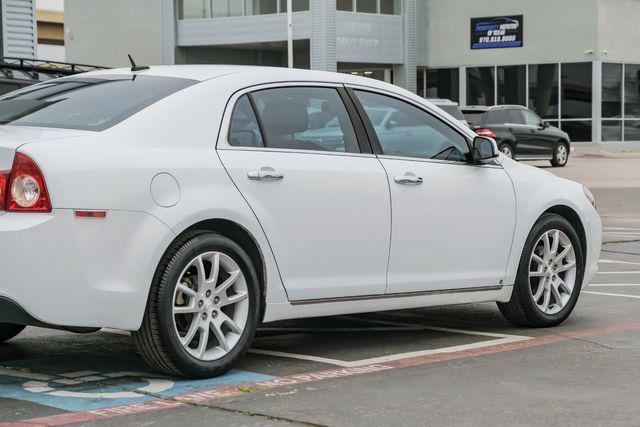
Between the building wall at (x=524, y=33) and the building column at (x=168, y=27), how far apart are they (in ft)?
34.6

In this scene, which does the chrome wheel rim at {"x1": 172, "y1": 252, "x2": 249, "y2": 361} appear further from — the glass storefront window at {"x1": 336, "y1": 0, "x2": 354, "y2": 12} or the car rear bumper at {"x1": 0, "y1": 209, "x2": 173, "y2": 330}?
the glass storefront window at {"x1": 336, "y1": 0, "x2": 354, "y2": 12}

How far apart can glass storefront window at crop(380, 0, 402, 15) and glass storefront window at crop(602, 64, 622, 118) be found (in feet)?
30.3

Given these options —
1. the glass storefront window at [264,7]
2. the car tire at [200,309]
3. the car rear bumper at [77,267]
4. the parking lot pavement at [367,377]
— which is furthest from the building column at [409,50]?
the car rear bumper at [77,267]

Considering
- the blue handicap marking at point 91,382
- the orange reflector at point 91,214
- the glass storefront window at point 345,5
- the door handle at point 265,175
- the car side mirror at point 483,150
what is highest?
the glass storefront window at point 345,5

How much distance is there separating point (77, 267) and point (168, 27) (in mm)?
48275

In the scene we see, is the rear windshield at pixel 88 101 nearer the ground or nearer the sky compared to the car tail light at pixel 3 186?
nearer the sky

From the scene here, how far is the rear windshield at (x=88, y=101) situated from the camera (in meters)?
6.12

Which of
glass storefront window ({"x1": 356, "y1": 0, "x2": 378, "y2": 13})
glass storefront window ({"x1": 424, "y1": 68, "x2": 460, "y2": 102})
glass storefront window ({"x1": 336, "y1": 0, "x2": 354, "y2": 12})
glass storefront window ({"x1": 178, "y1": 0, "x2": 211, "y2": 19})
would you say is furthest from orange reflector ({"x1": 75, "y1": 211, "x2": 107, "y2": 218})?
glass storefront window ({"x1": 178, "y1": 0, "x2": 211, "y2": 19})

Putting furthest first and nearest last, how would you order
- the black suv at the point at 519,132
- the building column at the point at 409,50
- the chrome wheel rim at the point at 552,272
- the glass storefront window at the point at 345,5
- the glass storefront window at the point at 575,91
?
the building column at the point at 409,50
the glass storefront window at the point at 345,5
the glass storefront window at the point at 575,91
the black suv at the point at 519,132
the chrome wheel rim at the point at 552,272

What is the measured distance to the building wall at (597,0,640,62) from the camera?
4581cm

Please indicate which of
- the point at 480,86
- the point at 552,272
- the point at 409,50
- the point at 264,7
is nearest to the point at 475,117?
the point at 480,86

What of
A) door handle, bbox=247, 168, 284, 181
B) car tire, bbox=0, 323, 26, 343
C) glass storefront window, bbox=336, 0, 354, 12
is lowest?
car tire, bbox=0, 323, 26, 343

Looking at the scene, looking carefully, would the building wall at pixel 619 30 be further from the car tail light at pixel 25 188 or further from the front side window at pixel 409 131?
the car tail light at pixel 25 188

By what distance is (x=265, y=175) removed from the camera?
6.24m
